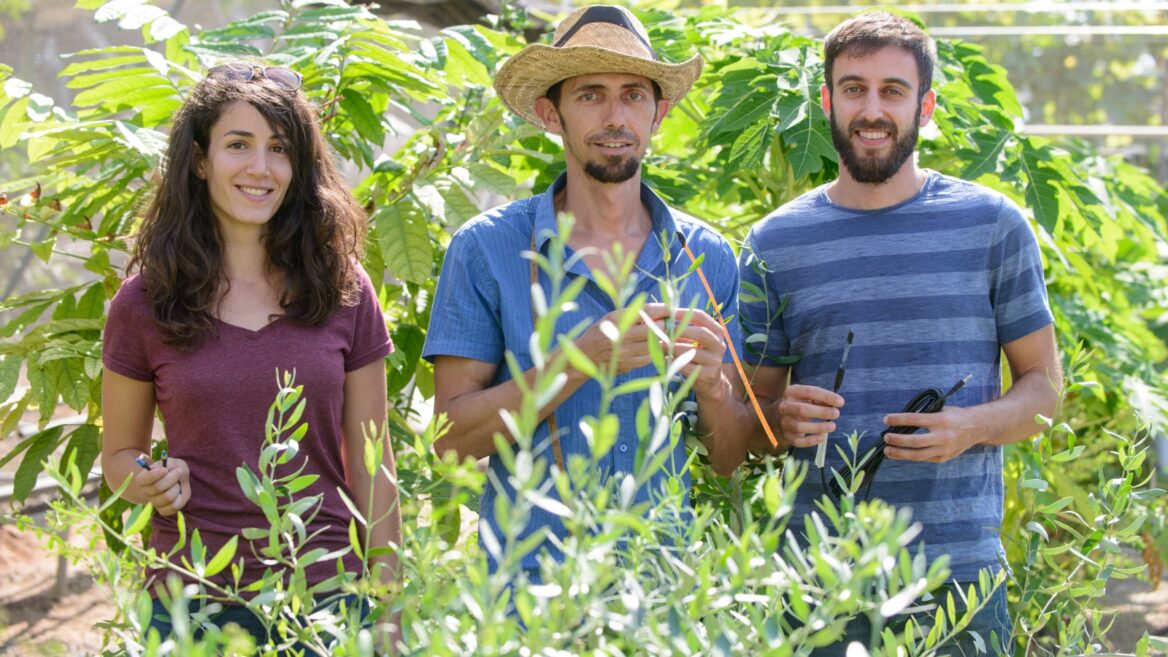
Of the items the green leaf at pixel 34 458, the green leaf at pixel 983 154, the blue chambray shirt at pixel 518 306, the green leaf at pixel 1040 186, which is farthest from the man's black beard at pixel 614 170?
the green leaf at pixel 34 458

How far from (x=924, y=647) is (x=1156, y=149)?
10593 millimetres

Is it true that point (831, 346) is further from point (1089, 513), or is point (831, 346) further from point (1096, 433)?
point (1096, 433)

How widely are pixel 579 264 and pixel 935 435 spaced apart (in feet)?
2.26

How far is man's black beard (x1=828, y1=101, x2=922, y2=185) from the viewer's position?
2412 mm

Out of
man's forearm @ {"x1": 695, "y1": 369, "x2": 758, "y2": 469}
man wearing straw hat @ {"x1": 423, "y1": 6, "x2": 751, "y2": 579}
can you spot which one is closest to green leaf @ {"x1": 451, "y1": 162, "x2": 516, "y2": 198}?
man wearing straw hat @ {"x1": 423, "y1": 6, "x2": 751, "y2": 579}

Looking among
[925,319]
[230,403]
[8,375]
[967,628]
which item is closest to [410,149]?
[8,375]

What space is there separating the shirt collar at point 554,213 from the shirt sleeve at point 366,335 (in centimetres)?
34

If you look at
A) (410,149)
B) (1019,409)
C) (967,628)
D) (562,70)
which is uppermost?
(562,70)

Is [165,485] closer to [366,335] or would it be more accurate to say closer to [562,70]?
[366,335]

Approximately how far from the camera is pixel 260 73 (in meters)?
2.42

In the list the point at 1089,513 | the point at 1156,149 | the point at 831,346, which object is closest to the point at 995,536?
the point at 831,346

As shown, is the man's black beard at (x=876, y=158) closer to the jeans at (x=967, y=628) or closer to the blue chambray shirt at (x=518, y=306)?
the blue chambray shirt at (x=518, y=306)

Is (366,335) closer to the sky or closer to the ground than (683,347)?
closer to the ground

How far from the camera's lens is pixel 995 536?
8.00 feet
